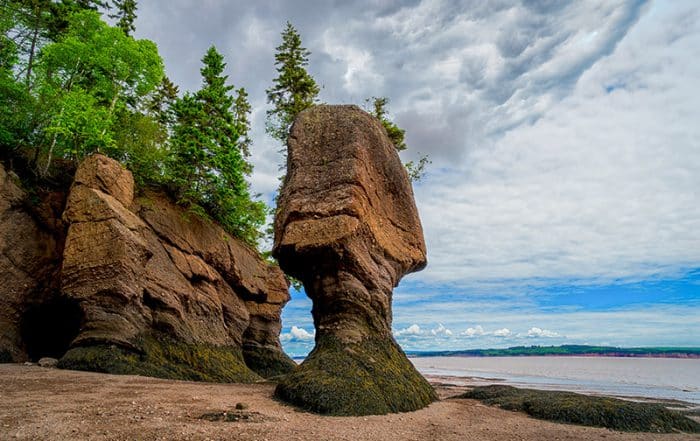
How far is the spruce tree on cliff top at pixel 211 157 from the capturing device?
72.3 feet

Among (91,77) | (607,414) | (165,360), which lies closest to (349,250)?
(165,360)

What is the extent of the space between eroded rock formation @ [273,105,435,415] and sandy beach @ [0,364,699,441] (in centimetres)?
104

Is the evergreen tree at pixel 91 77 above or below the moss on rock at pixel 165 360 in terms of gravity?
above

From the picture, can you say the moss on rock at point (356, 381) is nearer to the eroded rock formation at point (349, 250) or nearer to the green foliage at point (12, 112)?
the eroded rock formation at point (349, 250)

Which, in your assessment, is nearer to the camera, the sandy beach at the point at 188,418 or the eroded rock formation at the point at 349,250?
the sandy beach at the point at 188,418

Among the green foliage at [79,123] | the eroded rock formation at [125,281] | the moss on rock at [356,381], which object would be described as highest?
the green foliage at [79,123]

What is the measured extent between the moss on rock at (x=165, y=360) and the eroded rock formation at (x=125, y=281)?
1.8 inches

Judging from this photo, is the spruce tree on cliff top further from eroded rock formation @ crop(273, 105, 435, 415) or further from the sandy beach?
the sandy beach

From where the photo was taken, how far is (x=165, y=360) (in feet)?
54.5

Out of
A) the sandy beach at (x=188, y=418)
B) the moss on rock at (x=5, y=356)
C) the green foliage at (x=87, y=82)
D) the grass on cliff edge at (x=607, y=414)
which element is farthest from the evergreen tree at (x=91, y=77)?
the grass on cliff edge at (x=607, y=414)

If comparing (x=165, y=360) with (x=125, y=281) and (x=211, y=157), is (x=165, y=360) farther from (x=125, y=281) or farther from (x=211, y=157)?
(x=211, y=157)

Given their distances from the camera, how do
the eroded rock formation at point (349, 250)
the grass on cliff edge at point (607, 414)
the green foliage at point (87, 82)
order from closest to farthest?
the grass on cliff edge at point (607, 414) → the eroded rock formation at point (349, 250) → the green foliage at point (87, 82)

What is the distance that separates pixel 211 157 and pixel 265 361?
13113 mm

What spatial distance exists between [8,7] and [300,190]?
72.9 feet
